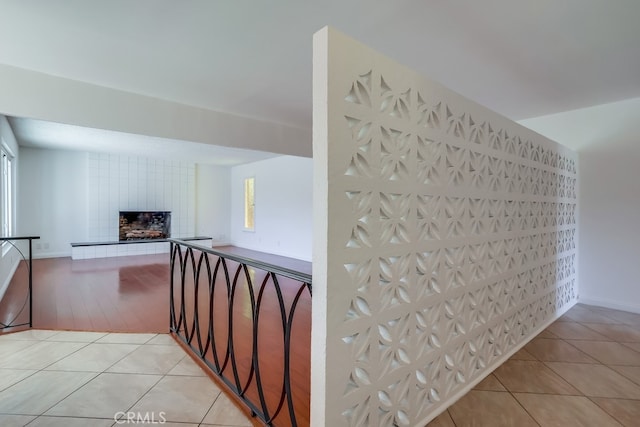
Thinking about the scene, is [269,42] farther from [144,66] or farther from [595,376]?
[595,376]

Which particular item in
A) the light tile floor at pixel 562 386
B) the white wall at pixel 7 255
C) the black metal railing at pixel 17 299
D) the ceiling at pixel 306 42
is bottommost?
the light tile floor at pixel 562 386

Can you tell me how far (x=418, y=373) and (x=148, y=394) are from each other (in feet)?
5.31

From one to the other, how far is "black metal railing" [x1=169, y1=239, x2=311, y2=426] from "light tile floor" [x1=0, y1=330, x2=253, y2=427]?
151 millimetres

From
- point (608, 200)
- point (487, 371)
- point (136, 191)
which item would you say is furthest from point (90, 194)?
point (608, 200)

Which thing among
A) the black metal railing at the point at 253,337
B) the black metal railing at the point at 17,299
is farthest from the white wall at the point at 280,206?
the black metal railing at the point at 17,299

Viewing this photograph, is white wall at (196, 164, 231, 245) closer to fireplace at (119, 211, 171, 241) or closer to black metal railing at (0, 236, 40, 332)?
fireplace at (119, 211, 171, 241)

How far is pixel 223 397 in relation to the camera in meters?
1.83

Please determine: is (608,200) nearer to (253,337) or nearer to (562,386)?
(562,386)

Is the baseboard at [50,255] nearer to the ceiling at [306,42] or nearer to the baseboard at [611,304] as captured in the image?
the ceiling at [306,42]

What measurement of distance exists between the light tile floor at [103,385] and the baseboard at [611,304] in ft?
14.2

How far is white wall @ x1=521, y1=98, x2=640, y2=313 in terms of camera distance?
3.44m

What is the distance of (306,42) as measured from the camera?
7.84 ft

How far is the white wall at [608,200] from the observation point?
3441mm

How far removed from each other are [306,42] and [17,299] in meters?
4.62
